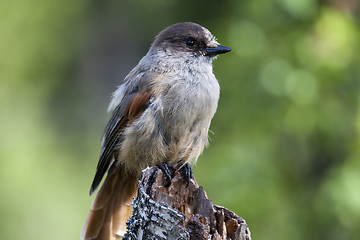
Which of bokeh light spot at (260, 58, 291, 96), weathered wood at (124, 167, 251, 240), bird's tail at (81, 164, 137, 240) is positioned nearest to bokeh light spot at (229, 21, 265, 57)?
bokeh light spot at (260, 58, 291, 96)

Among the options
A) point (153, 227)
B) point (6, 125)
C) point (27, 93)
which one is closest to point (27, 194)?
point (6, 125)

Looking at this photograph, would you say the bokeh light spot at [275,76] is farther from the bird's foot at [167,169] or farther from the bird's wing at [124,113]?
the bird's foot at [167,169]

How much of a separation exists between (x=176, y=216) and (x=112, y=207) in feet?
6.08

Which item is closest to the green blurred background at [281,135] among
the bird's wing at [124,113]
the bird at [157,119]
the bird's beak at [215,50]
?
the bird's beak at [215,50]

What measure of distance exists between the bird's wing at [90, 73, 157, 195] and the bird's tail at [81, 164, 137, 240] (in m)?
0.11

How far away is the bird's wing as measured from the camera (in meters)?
4.72

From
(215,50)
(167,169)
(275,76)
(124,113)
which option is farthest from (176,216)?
(275,76)

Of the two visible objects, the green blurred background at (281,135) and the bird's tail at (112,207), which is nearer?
the bird's tail at (112,207)

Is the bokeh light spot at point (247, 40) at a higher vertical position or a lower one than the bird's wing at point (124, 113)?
higher

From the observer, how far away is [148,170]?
383cm

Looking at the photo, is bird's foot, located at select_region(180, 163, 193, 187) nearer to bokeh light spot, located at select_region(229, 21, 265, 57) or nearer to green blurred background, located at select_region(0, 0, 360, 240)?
green blurred background, located at select_region(0, 0, 360, 240)

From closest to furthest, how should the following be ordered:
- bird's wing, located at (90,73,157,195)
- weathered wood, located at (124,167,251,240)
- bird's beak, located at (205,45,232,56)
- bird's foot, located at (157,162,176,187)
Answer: weathered wood, located at (124,167,251,240), bird's foot, located at (157,162,176,187), bird's wing, located at (90,73,157,195), bird's beak, located at (205,45,232,56)

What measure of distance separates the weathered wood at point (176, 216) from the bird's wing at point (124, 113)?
1008 millimetres

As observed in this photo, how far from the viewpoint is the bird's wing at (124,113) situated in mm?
4719
